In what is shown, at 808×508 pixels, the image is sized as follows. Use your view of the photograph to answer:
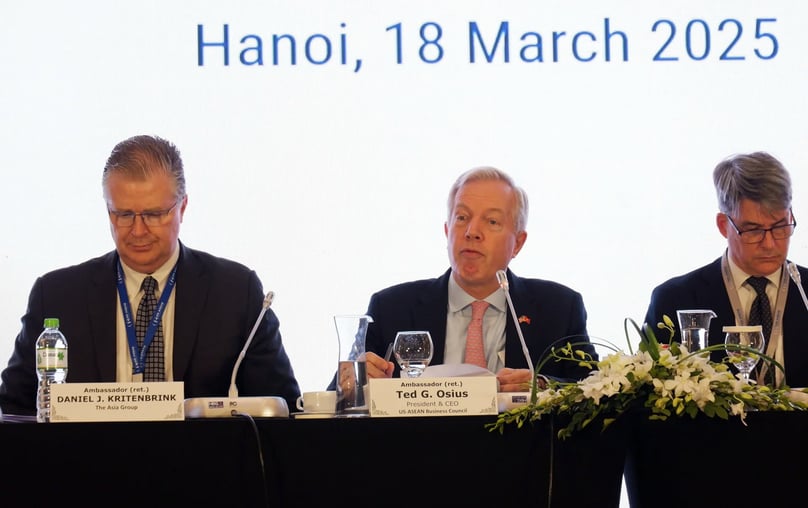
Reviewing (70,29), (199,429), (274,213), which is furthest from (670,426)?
(70,29)

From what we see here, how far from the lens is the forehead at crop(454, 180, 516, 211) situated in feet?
11.8

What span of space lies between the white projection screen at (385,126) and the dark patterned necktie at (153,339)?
2.80ft

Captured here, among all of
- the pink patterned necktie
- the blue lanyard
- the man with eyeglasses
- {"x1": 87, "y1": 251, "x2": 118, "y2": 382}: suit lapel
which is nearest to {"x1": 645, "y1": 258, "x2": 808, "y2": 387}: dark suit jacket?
the man with eyeglasses

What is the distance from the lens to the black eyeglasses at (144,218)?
128 inches

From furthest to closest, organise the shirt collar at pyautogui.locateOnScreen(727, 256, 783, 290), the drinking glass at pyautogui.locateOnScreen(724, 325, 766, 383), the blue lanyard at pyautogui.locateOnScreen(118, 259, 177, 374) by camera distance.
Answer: the shirt collar at pyautogui.locateOnScreen(727, 256, 783, 290), the blue lanyard at pyautogui.locateOnScreen(118, 259, 177, 374), the drinking glass at pyautogui.locateOnScreen(724, 325, 766, 383)

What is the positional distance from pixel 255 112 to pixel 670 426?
2479 millimetres

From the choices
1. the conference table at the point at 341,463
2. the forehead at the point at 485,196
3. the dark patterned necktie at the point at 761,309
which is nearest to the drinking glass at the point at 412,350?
the conference table at the point at 341,463

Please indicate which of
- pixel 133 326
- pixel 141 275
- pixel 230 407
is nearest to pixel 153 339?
pixel 133 326

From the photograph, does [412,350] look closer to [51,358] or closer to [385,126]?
[51,358]

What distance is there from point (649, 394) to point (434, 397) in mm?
453

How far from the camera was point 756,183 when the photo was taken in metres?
3.53

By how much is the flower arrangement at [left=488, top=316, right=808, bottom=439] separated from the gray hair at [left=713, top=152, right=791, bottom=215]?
1.37 m

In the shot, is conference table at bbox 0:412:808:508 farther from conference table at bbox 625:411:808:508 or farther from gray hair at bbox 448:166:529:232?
gray hair at bbox 448:166:529:232

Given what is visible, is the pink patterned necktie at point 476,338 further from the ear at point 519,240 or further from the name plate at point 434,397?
the name plate at point 434,397
